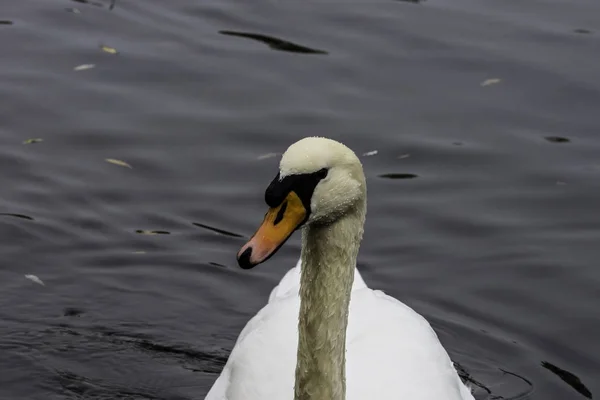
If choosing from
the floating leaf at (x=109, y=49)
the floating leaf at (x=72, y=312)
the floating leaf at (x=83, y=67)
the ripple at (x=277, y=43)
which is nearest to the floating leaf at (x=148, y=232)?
the floating leaf at (x=72, y=312)

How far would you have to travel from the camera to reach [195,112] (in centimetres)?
1083

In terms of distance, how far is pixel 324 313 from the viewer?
5172 mm

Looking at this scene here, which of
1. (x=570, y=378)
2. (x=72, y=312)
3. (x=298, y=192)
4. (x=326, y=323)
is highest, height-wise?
(x=298, y=192)

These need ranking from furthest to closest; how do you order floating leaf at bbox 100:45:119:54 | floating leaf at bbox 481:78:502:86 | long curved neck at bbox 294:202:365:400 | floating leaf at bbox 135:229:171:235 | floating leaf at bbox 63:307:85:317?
floating leaf at bbox 100:45:119:54
floating leaf at bbox 481:78:502:86
floating leaf at bbox 135:229:171:235
floating leaf at bbox 63:307:85:317
long curved neck at bbox 294:202:365:400

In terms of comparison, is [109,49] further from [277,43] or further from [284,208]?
[284,208]

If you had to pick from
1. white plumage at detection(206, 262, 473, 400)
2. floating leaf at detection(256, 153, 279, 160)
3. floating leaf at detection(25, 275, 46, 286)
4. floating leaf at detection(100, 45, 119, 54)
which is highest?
floating leaf at detection(100, 45, 119, 54)

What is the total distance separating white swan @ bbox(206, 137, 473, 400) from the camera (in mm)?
4652

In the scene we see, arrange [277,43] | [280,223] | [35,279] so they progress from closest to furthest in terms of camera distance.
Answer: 1. [280,223]
2. [35,279]
3. [277,43]

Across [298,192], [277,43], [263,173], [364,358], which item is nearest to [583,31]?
[277,43]

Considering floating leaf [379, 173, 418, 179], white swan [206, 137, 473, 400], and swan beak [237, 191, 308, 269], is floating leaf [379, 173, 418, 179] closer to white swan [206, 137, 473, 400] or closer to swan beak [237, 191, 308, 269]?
white swan [206, 137, 473, 400]

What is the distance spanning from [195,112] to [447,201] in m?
2.50

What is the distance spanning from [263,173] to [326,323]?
4772mm

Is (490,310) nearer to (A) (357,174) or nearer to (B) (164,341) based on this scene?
(B) (164,341)

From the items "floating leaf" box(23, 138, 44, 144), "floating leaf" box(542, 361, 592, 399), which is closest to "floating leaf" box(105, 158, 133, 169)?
"floating leaf" box(23, 138, 44, 144)
